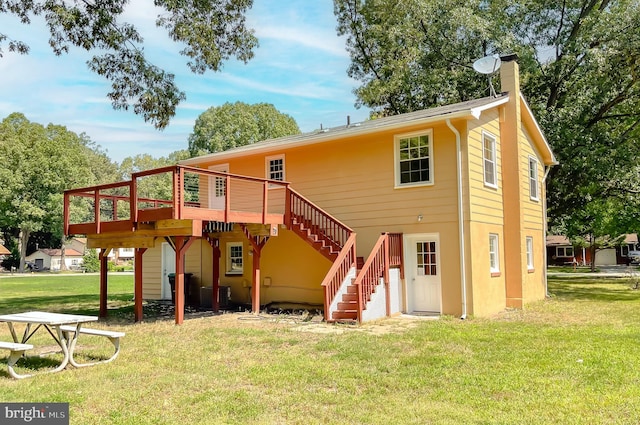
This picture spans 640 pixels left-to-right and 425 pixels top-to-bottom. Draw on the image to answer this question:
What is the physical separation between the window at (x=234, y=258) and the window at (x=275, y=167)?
2515 millimetres

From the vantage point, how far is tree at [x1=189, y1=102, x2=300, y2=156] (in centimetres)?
4769

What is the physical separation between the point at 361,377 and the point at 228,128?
43679mm

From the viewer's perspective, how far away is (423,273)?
12.9 meters

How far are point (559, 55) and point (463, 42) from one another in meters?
4.04

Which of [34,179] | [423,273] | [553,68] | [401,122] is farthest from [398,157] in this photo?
[34,179]

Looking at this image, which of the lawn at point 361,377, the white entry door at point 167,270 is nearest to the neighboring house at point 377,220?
the lawn at point 361,377

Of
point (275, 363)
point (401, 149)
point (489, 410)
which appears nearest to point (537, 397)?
point (489, 410)

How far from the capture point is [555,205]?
74.1 feet

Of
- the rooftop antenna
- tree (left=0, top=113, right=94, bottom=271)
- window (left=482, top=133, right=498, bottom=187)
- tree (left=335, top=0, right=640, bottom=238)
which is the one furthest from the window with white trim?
tree (left=0, top=113, right=94, bottom=271)

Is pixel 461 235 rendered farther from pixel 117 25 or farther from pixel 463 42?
pixel 463 42

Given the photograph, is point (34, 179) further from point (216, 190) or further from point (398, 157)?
point (398, 157)

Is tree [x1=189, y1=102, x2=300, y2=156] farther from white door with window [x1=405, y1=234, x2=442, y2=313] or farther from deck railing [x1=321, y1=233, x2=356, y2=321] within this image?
deck railing [x1=321, y1=233, x2=356, y2=321]

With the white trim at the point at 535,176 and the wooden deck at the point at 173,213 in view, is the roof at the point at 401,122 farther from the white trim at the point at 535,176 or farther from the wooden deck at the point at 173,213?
the white trim at the point at 535,176

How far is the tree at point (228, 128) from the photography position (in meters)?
47.7
